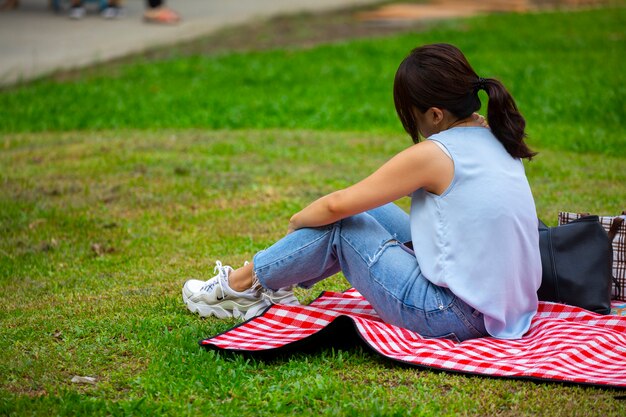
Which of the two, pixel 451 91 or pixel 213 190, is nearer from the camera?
pixel 451 91

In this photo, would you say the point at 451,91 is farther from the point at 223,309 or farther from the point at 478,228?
the point at 223,309

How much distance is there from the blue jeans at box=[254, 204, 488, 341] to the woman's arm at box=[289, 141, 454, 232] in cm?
16

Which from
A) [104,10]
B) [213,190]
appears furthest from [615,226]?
[104,10]

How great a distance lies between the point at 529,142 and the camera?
8398 millimetres

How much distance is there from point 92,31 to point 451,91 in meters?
10.3

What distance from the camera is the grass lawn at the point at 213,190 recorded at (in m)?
3.49

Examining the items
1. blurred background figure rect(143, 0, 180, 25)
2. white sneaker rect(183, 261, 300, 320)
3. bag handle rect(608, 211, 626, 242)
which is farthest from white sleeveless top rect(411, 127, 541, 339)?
blurred background figure rect(143, 0, 180, 25)

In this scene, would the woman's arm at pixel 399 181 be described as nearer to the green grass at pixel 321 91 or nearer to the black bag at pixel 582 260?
the black bag at pixel 582 260

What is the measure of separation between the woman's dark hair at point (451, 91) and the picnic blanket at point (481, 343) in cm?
80

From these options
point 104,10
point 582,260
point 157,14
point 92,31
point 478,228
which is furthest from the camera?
point 104,10

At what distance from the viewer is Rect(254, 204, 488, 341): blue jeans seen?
3.82m

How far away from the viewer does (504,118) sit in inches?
148

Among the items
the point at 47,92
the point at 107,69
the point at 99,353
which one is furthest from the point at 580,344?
the point at 107,69

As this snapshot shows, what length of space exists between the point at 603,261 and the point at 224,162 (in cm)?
413
